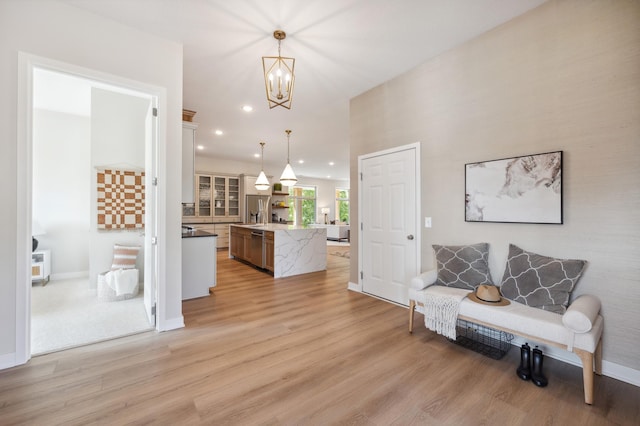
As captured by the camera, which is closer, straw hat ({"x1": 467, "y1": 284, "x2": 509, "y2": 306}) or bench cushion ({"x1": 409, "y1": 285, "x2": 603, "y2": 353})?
bench cushion ({"x1": 409, "y1": 285, "x2": 603, "y2": 353})

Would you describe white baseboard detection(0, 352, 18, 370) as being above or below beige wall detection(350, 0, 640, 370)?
below

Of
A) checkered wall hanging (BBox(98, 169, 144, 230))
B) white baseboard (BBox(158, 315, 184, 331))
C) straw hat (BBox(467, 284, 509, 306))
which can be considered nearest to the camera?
straw hat (BBox(467, 284, 509, 306))

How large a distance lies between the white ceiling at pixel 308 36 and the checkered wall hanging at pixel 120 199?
154 centimetres

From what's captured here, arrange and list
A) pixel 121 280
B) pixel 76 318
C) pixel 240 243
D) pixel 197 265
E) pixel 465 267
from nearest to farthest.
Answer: pixel 465 267, pixel 76 318, pixel 121 280, pixel 197 265, pixel 240 243

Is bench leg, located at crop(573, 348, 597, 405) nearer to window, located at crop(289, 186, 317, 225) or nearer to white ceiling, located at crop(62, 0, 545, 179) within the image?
white ceiling, located at crop(62, 0, 545, 179)

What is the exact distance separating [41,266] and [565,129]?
6.67 meters

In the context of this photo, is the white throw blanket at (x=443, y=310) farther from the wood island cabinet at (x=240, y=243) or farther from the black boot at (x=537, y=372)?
the wood island cabinet at (x=240, y=243)

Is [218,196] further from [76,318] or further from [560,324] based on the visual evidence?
[560,324]

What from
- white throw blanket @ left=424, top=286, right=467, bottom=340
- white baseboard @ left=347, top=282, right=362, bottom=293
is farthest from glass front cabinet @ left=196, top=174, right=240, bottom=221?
white throw blanket @ left=424, top=286, right=467, bottom=340

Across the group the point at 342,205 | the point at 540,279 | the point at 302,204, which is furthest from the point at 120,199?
the point at 342,205

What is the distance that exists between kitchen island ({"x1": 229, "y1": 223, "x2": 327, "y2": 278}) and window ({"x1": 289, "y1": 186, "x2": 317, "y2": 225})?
5.76m

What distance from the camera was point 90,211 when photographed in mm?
3852

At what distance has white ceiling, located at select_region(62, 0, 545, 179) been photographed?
2.36m

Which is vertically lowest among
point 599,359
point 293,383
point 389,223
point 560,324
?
point 293,383
